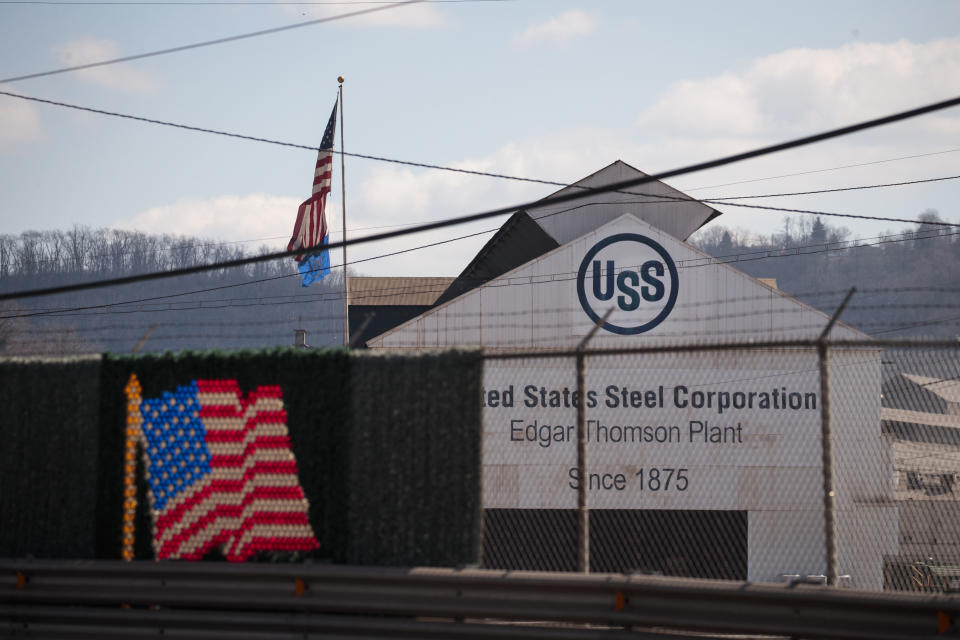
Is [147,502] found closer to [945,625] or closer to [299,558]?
[299,558]

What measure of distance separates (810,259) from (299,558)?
141 meters

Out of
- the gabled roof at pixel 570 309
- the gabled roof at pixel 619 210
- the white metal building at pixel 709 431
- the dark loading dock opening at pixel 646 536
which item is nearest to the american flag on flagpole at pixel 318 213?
the gabled roof at pixel 570 309

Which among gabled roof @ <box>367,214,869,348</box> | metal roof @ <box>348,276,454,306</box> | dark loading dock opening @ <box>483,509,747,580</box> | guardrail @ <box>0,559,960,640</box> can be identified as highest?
metal roof @ <box>348,276,454,306</box>

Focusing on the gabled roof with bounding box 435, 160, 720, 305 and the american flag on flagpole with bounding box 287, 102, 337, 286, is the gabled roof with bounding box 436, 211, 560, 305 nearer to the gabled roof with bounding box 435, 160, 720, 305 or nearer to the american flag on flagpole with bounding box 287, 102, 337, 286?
the gabled roof with bounding box 435, 160, 720, 305

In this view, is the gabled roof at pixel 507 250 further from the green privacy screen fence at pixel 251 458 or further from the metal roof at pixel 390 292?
the green privacy screen fence at pixel 251 458

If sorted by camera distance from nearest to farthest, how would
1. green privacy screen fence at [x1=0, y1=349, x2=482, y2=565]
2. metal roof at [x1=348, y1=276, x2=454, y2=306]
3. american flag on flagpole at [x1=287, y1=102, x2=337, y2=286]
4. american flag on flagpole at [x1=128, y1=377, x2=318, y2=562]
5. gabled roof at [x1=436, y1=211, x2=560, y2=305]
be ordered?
green privacy screen fence at [x1=0, y1=349, x2=482, y2=565], american flag on flagpole at [x1=128, y1=377, x2=318, y2=562], american flag on flagpole at [x1=287, y1=102, x2=337, y2=286], gabled roof at [x1=436, y1=211, x2=560, y2=305], metal roof at [x1=348, y1=276, x2=454, y2=306]

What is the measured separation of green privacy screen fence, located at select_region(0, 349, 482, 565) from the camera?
8758 mm

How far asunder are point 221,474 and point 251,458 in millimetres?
328

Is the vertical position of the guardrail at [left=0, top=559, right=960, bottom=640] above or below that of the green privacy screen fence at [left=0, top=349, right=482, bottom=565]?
below

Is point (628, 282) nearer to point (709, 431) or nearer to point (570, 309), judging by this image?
point (570, 309)

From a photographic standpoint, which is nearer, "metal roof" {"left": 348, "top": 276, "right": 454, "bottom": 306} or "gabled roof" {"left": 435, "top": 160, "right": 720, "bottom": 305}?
"gabled roof" {"left": 435, "top": 160, "right": 720, "bottom": 305}

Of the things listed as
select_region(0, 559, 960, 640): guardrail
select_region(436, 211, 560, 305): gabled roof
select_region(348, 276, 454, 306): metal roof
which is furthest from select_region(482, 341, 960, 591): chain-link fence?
select_region(348, 276, 454, 306): metal roof

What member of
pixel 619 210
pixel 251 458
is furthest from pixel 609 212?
pixel 251 458

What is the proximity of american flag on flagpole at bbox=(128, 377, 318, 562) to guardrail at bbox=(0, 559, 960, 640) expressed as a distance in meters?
0.42
